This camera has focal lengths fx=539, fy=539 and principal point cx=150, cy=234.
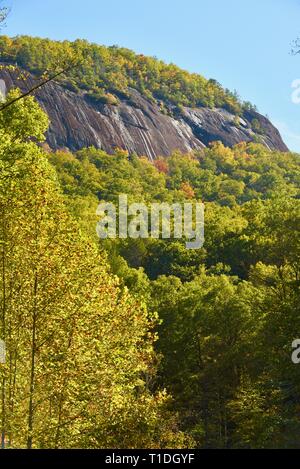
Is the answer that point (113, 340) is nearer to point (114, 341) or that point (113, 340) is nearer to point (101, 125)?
point (114, 341)

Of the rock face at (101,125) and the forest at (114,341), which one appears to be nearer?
the forest at (114,341)

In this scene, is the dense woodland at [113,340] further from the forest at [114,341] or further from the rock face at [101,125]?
the rock face at [101,125]

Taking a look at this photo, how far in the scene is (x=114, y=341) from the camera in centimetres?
1655

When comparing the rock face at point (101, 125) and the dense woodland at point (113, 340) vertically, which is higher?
the rock face at point (101, 125)

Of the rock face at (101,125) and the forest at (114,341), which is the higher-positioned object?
the rock face at (101,125)

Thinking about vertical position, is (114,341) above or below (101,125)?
below

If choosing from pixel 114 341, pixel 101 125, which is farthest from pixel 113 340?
pixel 101 125

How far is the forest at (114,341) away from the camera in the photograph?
14.9 m

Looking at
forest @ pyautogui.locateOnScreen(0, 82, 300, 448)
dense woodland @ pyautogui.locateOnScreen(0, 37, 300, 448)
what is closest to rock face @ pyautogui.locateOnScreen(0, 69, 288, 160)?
forest @ pyautogui.locateOnScreen(0, 82, 300, 448)

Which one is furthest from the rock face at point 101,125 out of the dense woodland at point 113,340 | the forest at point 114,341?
the dense woodland at point 113,340

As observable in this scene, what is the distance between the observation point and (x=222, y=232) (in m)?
83.9

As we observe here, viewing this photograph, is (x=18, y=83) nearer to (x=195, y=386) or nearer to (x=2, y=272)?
(x=195, y=386)

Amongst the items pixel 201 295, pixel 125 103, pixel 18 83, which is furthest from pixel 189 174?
pixel 201 295

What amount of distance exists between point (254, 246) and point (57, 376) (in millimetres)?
63536
